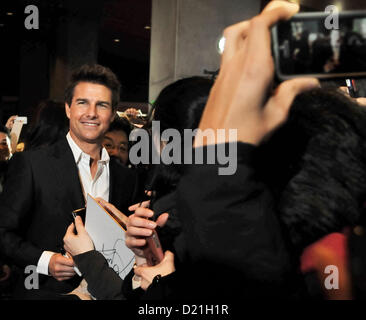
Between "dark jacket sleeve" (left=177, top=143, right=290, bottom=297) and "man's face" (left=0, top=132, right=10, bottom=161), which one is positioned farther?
"man's face" (left=0, top=132, right=10, bottom=161)

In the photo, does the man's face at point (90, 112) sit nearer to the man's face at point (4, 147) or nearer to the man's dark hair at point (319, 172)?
the man's face at point (4, 147)

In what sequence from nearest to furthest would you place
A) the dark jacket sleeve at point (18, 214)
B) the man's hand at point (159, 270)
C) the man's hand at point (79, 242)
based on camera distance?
the man's hand at point (159, 270) → the man's hand at point (79, 242) → the dark jacket sleeve at point (18, 214)

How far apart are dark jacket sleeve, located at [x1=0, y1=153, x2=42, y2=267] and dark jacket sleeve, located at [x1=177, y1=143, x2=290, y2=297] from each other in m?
1.28

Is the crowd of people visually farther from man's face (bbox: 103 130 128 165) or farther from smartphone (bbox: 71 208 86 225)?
man's face (bbox: 103 130 128 165)

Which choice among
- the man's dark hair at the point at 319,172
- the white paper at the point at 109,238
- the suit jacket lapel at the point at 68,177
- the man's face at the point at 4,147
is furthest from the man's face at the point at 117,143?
the man's dark hair at the point at 319,172

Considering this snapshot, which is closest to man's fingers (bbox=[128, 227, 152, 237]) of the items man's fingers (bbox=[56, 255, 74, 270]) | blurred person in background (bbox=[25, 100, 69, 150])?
man's fingers (bbox=[56, 255, 74, 270])

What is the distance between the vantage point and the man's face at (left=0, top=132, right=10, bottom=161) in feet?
9.72

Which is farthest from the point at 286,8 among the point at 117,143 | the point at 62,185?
the point at 117,143

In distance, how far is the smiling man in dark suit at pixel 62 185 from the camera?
167 centimetres

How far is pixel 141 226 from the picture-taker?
871 mm

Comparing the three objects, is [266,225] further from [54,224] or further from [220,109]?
[54,224]

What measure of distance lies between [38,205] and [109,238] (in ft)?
2.14

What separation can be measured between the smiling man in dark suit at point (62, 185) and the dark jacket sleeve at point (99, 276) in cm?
35
